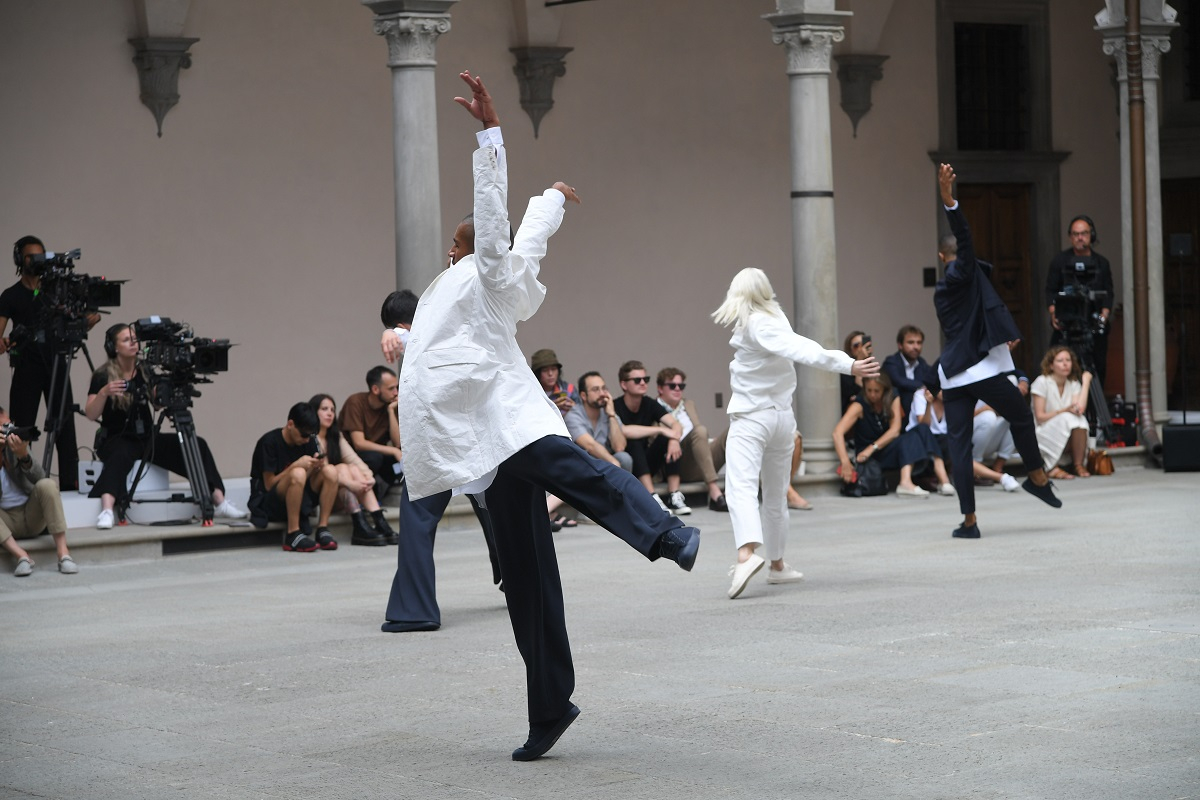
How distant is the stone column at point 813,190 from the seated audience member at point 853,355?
176mm

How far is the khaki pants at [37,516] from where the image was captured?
10.5 meters

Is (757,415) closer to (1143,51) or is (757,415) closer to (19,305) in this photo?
(19,305)

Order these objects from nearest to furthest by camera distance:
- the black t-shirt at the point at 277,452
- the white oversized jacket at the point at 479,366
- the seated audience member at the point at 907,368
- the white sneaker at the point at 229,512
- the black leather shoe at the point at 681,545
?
the black leather shoe at the point at 681,545
the white oversized jacket at the point at 479,366
the black t-shirt at the point at 277,452
the white sneaker at the point at 229,512
the seated audience member at the point at 907,368

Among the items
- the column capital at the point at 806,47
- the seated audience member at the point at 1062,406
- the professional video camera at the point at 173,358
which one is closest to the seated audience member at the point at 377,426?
the professional video camera at the point at 173,358

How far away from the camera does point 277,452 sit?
459 inches

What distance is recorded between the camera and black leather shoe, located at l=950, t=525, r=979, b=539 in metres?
11.1

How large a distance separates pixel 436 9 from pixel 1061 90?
9.38 m

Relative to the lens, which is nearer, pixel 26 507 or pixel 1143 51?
pixel 26 507

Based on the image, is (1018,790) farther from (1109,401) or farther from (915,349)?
(1109,401)

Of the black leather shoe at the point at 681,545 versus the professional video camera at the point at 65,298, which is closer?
the black leather shoe at the point at 681,545

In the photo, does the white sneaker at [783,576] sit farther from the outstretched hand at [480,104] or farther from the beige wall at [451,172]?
the beige wall at [451,172]

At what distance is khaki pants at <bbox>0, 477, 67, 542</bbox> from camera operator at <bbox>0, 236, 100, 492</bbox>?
1426mm

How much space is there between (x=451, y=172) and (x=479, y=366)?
10.9 m

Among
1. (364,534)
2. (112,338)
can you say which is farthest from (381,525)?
(112,338)
